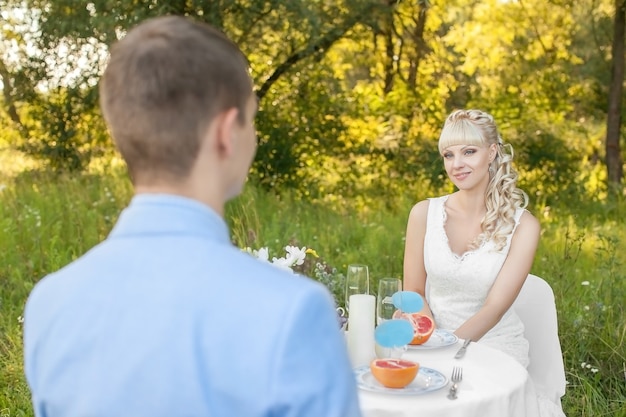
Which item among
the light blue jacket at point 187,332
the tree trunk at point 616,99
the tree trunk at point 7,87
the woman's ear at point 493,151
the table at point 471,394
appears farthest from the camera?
the tree trunk at point 616,99

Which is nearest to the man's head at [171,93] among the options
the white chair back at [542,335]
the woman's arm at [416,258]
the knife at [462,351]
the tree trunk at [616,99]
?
the knife at [462,351]

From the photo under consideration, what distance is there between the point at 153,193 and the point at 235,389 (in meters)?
0.29

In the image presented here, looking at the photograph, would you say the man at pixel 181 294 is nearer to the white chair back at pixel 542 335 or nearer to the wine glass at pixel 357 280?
the wine glass at pixel 357 280

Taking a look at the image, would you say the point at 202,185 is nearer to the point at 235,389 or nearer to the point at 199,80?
the point at 199,80

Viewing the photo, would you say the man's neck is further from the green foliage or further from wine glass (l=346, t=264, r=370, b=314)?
the green foliage

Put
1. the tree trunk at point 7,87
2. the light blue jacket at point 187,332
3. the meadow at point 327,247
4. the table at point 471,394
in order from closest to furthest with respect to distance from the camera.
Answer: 1. the light blue jacket at point 187,332
2. the table at point 471,394
3. the meadow at point 327,247
4. the tree trunk at point 7,87

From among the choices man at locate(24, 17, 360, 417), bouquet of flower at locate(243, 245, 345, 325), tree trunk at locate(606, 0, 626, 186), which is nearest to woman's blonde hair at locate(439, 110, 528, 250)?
bouquet of flower at locate(243, 245, 345, 325)

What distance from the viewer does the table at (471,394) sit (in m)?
2.19

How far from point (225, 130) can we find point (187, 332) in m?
0.27

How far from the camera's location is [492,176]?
3.69 metres

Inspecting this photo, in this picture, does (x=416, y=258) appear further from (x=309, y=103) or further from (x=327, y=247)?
(x=309, y=103)

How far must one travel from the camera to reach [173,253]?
1.05 meters

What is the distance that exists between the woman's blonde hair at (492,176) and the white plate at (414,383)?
126 cm

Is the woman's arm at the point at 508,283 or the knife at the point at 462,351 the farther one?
the woman's arm at the point at 508,283
